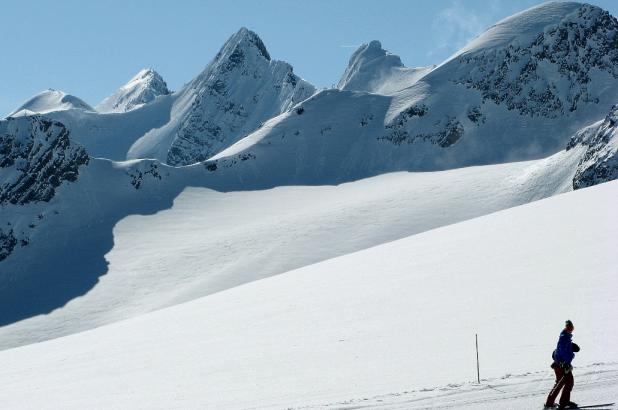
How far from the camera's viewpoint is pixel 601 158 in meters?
61.7

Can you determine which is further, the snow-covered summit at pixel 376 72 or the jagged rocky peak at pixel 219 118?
the jagged rocky peak at pixel 219 118

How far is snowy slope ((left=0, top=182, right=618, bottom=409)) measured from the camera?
558 inches

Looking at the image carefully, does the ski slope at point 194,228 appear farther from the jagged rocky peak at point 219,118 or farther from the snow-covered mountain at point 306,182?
the jagged rocky peak at point 219,118

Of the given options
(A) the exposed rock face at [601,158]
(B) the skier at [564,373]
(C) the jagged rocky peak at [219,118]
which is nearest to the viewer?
(B) the skier at [564,373]

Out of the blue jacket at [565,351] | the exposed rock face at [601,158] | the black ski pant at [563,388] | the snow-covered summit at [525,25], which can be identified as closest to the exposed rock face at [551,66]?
the snow-covered summit at [525,25]

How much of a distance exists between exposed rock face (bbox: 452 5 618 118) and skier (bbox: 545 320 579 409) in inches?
3967

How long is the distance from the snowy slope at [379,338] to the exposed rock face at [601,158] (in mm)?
33875

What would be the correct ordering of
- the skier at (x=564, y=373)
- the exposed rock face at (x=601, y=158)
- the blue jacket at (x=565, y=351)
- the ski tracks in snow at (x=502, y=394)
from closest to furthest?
the skier at (x=564, y=373)
the blue jacket at (x=565, y=351)
the ski tracks in snow at (x=502, y=394)
the exposed rock face at (x=601, y=158)

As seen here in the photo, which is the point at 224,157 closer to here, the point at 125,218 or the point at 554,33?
the point at 125,218

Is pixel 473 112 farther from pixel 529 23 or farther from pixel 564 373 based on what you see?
pixel 564 373

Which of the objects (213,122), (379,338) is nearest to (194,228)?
(379,338)

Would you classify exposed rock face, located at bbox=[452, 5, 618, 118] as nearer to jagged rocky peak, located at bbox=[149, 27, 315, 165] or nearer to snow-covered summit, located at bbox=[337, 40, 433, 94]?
snow-covered summit, located at bbox=[337, 40, 433, 94]

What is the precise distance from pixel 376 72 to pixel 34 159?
9644 centimetres

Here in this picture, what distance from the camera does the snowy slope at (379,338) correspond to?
46.5 ft
